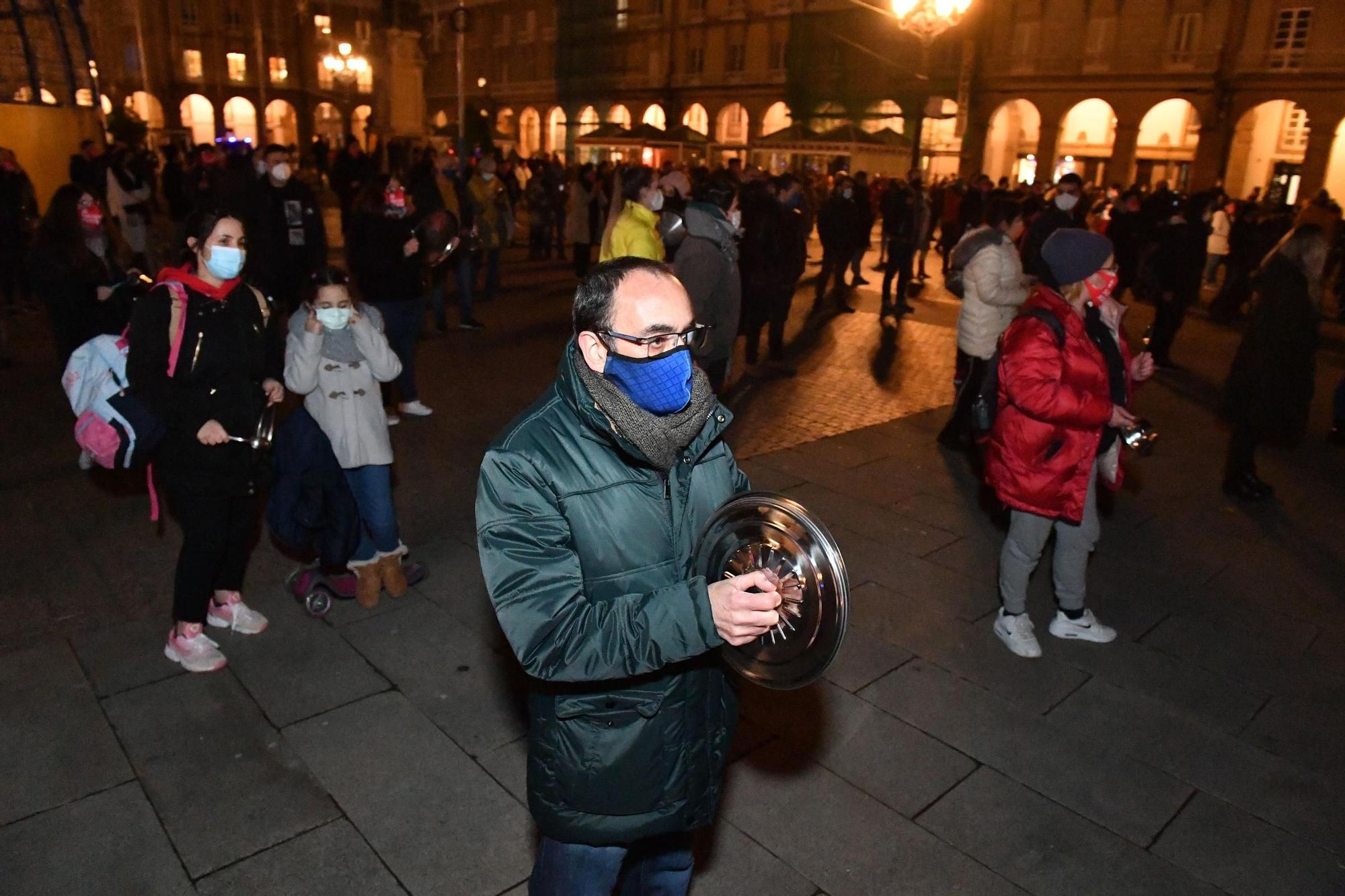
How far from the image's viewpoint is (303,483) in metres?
4.31

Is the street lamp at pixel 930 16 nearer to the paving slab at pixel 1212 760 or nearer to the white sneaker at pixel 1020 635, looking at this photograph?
the white sneaker at pixel 1020 635

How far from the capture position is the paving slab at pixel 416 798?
301 cm

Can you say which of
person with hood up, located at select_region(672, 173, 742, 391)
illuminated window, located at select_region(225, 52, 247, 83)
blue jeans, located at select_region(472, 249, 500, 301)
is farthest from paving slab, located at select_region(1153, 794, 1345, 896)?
illuminated window, located at select_region(225, 52, 247, 83)

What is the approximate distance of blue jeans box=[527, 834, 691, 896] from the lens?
2.15 metres

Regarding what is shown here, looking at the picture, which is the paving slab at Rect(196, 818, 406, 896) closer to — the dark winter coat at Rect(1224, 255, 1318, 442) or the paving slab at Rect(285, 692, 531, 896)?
the paving slab at Rect(285, 692, 531, 896)

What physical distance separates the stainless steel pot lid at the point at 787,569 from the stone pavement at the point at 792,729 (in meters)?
1.31

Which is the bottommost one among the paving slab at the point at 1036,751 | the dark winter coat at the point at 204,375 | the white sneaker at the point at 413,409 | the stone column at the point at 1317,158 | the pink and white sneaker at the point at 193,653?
the paving slab at the point at 1036,751

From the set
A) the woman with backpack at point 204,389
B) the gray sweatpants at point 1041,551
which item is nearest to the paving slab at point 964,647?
the gray sweatpants at point 1041,551

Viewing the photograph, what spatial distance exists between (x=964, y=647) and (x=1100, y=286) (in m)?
1.81

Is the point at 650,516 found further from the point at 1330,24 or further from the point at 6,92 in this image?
the point at 1330,24

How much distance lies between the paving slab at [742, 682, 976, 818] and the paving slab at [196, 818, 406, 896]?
1481 millimetres

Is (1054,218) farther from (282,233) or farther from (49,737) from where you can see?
(49,737)

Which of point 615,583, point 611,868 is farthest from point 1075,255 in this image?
point 611,868

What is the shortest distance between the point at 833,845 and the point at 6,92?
599 inches
